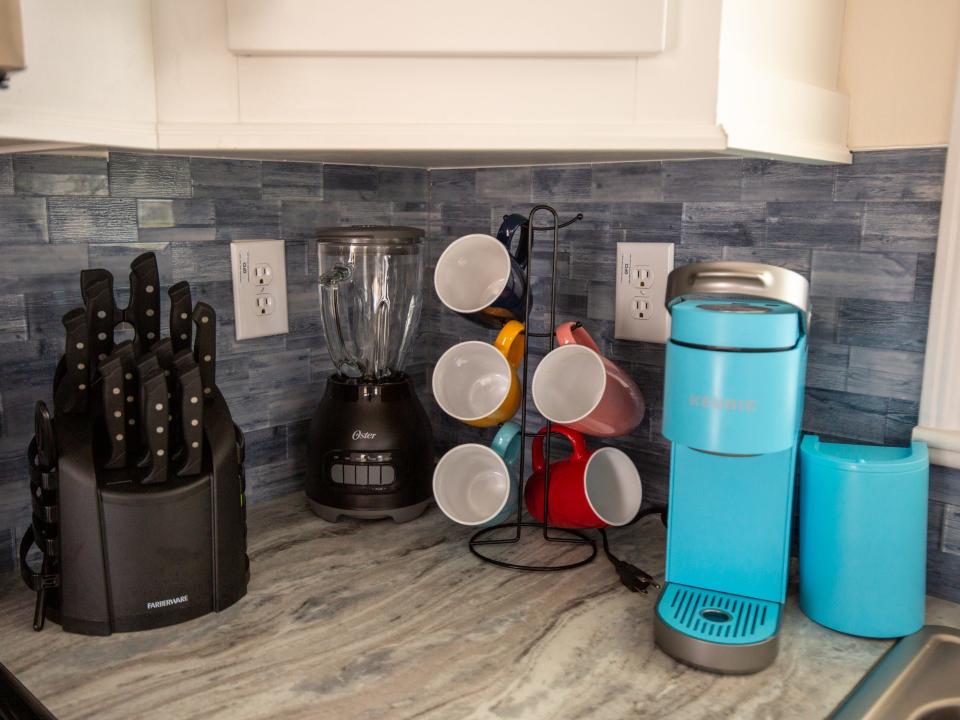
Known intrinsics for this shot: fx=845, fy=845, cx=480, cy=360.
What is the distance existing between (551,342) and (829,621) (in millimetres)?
437

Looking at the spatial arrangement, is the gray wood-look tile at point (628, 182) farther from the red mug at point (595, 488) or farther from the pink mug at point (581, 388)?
the red mug at point (595, 488)

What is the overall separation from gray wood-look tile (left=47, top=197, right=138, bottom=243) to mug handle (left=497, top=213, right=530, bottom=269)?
456 mm

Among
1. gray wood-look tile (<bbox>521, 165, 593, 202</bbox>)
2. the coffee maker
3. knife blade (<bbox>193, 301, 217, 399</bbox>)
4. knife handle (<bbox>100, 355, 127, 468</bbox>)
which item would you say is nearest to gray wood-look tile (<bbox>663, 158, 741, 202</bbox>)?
gray wood-look tile (<bbox>521, 165, 593, 202</bbox>)

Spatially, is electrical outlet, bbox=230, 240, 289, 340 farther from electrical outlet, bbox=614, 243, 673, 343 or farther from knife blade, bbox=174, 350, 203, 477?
electrical outlet, bbox=614, 243, 673, 343

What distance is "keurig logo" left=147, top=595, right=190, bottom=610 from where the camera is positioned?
0.86m

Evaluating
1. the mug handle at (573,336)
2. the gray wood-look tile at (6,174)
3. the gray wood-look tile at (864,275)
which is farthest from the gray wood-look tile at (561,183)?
the gray wood-look tile at (6,174)

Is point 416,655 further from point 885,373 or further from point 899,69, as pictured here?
point 899,69

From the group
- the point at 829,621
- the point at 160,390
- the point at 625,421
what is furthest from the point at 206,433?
the point at 829,621

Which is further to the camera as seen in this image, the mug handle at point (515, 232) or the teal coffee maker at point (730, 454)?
the mug handle at point (515, 232)

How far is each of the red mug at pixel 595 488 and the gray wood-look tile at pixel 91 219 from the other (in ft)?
1.89

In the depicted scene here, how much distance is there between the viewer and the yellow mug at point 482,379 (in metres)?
1.04

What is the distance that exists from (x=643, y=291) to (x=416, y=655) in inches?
22.4

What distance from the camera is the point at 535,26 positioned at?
30.1 inches

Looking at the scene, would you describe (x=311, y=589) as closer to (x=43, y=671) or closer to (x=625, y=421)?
(x=43, y=671)
